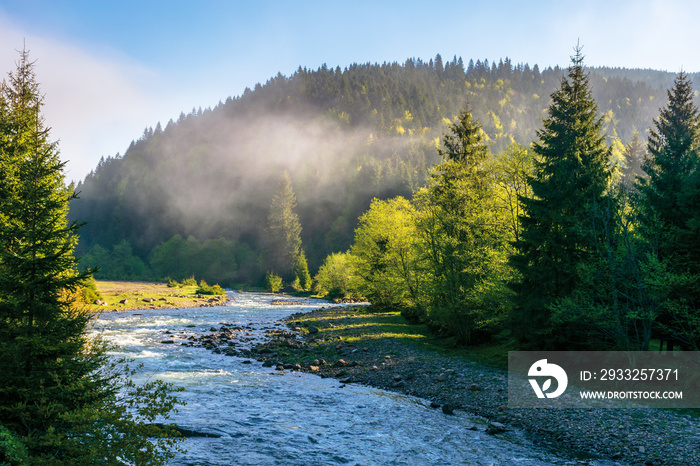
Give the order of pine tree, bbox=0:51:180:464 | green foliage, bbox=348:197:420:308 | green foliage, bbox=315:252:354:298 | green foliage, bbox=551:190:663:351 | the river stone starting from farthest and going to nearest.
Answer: green foliage, bbox=315:252:354:298 → green foliage, bbox=348:197:420:308 → green foliage, bbox=551:190:663:351 → the river stone → pine tree, bbox=0:51:180:464

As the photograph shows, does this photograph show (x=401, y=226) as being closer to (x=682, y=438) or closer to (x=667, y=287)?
(x=667, y=287)

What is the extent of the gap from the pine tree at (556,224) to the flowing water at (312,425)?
7.91m

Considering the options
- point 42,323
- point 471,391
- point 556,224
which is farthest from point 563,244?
point 42,323

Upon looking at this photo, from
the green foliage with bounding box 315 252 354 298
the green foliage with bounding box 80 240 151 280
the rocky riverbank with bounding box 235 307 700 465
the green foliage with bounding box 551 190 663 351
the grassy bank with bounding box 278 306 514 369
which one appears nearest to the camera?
the rocky riverbank with bounding box 235 307 700 465

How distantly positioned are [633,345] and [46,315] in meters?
22.8

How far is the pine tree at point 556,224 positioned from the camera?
66.4 feet

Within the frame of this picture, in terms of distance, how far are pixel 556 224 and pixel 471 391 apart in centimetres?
981

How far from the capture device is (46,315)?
35.2 feet

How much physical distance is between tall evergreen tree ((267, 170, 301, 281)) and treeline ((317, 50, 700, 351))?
12231cm

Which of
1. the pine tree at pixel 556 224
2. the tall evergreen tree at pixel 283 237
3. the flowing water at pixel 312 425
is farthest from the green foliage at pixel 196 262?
the pine tree at pixel 556 224

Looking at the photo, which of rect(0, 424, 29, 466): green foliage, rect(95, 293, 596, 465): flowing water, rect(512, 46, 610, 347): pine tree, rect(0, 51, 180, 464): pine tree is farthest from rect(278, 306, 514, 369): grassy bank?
rect(0, 424, 29, 466): green foliage

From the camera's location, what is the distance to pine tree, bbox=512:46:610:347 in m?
20.2

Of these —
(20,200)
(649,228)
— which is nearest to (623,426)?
(649,228)

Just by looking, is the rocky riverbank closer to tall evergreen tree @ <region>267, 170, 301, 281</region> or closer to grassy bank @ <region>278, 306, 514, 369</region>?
grassy bank @ <region>278, 306, 514, 369</region>
